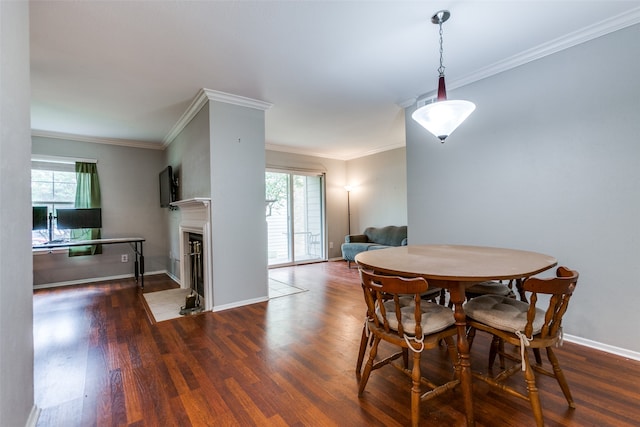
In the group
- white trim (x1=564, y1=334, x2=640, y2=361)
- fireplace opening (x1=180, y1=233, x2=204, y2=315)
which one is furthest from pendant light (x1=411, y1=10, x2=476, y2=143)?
fireplace opening (x1=180, y1=233, x2=204, y2=315)

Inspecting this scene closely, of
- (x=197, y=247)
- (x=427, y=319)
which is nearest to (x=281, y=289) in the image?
(x=197, y=247)

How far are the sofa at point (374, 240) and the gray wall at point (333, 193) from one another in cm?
79

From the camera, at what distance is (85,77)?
9.27 feet

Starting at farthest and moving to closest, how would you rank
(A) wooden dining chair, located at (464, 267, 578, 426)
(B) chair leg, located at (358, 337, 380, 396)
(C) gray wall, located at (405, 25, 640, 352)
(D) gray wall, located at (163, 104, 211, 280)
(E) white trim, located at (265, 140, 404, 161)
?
1. (E) white trim, located at (265, 140, 404, 161)
2. (D) gray wall, located at (163, 104, 211, 280)
3. (C) gray wall, located at (405, 25, 640, 352)
4. (B) chair leg, located at (358, 337, 380, 396)
5. (A) wooden dining chair, located at (464, 267, 578, 426)

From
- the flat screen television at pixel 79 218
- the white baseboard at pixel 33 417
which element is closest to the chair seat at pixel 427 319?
the white baseboard at pixel 33 417

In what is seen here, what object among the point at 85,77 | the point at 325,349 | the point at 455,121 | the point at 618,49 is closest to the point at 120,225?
the point at 85,77

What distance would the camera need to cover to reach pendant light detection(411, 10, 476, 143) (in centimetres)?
198

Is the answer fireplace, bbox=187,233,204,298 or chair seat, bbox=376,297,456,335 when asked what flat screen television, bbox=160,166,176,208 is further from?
chair seat, bbox=376,297,456,335

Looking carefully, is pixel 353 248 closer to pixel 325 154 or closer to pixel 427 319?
pixel 325 154

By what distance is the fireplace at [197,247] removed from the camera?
3229 millimetres

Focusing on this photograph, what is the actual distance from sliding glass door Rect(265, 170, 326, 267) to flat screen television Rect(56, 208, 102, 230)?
283 cm

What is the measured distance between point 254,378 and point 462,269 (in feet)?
4.80

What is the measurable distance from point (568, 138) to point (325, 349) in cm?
256

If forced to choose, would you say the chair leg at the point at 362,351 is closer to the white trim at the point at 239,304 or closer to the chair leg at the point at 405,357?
the chair leg at the point at 405,357
